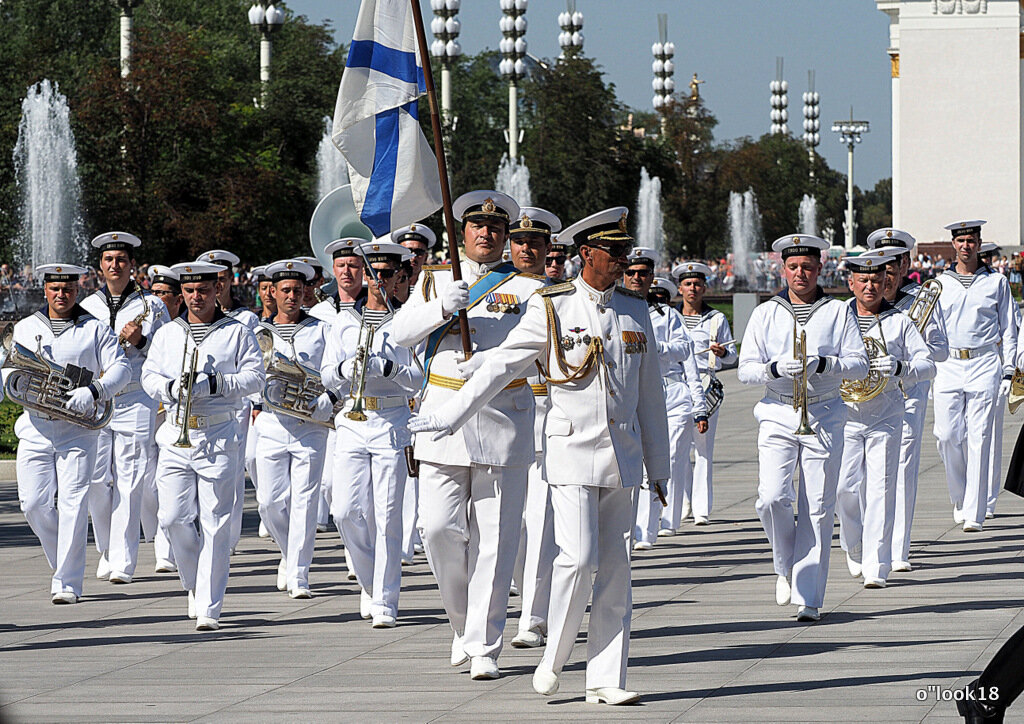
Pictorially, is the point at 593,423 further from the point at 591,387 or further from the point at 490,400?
the point at 490,400

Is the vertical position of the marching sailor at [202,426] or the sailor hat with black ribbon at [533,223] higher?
the sailor hat with black ribbon at [533,223]

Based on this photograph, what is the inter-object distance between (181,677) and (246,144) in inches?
1605

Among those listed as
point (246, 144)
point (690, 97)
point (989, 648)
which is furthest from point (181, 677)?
point (690, 97)

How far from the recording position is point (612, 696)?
7.24 metres

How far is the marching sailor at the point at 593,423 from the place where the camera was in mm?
7371

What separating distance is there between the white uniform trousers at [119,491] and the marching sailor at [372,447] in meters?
2.12

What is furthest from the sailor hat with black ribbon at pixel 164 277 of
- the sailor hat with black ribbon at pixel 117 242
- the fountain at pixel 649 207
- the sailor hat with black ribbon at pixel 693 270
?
the fountain at pixel 649 207

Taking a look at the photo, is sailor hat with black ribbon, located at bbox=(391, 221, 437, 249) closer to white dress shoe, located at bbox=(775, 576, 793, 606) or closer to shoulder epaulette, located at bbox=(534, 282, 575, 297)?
white dress shoe, located at bbox=(775, 576, 793, 606)

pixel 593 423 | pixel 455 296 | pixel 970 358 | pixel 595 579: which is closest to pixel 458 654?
pixel 595 579

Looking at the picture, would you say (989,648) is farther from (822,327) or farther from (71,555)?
(71,555)

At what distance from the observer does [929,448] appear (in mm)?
20141

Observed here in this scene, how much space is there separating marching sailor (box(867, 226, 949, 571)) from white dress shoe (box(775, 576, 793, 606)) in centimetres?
139

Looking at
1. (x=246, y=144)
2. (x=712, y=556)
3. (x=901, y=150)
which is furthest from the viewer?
(x=901, y=150)

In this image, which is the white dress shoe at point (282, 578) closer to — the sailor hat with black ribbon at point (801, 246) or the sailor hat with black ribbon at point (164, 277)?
the sailor hat with black ribbon at point (164, 277)
